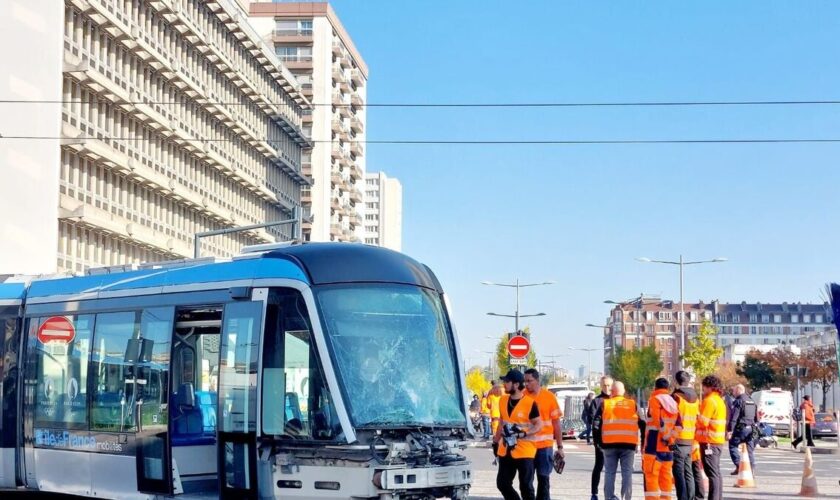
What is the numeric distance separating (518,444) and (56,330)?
706cm

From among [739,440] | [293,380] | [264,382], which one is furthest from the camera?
[739,440]

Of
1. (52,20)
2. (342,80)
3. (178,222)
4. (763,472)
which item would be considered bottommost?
(763,472)

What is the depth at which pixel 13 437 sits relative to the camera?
732 inches

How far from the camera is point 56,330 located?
60.1 ft

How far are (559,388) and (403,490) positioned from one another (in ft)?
166

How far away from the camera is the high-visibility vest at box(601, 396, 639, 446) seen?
55.3 ft

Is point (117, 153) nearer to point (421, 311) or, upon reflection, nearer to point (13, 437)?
point (13, 437)

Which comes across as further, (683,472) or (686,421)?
(683,472)

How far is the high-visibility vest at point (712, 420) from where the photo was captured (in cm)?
1688

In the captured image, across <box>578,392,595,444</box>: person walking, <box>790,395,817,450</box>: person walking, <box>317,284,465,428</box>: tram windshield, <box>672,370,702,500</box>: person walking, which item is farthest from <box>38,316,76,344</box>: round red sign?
<box>790,395,817,450</box>: person walking

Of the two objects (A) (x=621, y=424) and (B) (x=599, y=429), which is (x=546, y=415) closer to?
(A) (x=621, y=424)

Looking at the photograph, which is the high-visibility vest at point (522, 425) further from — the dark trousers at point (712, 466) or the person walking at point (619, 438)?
A: the dark trousers at point (712, 466)

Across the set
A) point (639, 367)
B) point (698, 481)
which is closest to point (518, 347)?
point (698, 481)

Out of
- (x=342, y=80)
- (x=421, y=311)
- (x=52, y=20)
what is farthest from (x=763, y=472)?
(x=342, y=80)
